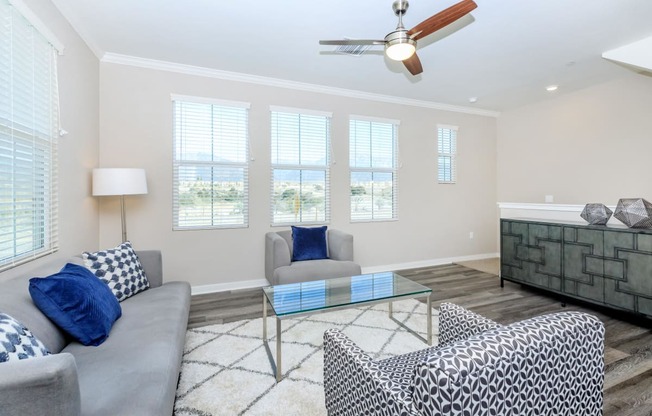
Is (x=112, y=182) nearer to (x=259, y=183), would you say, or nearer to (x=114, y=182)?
(x=114, y=182)

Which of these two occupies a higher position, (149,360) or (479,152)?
(479,152)

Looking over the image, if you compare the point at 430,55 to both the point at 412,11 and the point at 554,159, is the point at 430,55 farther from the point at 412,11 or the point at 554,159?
the point at 554,159

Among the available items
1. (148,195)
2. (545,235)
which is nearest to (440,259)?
(545,235)

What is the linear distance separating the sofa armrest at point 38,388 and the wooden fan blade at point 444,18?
2.62 meters

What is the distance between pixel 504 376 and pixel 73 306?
199cm

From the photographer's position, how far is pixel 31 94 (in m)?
2.17

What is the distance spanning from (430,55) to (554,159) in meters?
3.07

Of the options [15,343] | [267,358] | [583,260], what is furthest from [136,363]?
[583,260]

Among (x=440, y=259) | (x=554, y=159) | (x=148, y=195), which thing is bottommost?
(x=440, y=259)

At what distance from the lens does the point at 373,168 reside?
4836 millimetres

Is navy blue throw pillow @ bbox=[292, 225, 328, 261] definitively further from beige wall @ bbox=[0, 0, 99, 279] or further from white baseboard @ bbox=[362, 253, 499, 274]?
beige wall @ bbox=[0, 0, 99, 279]

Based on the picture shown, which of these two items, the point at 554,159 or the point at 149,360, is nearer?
the point at 149,360

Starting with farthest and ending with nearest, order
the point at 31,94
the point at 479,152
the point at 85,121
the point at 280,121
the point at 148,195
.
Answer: the point at 479,152
the point at 280,121
the point at 148,195
the point at 85,121
the point at 31,94

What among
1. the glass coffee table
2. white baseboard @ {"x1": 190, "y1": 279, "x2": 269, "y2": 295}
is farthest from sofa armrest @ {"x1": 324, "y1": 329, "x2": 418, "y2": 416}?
white baseboard @ {"x1": 190, "y1": 279, "x2": 269, "y2": 295}
